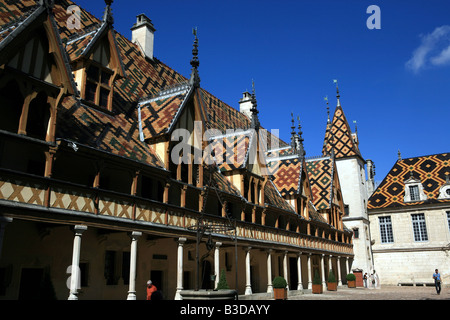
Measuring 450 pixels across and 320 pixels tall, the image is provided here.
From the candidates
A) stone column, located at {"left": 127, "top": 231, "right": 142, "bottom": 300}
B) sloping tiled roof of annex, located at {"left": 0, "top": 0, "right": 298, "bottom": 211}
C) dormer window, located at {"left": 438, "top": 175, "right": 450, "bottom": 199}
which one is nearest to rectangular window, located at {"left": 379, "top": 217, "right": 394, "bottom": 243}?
dormer window, located at {"left": 438, "top": 175, "right": 450, "bottom": 199}

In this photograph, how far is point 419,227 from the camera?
150 feet

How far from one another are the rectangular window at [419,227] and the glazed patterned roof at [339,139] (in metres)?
9.59

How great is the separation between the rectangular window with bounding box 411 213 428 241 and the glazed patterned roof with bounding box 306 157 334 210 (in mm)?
12547

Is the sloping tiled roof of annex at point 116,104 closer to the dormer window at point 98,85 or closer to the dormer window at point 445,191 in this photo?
the dormer window at point 98,85

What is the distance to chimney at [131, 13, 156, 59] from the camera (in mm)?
27188

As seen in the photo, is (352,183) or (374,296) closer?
(374,296)

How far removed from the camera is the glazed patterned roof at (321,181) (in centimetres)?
3950

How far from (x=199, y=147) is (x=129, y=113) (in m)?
3.82

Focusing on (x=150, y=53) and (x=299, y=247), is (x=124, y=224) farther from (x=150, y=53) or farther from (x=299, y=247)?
(x=299, y=247)

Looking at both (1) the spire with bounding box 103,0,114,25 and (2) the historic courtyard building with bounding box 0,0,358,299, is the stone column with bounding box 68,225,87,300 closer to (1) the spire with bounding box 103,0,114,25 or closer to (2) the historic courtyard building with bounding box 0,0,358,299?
(2) the historic courtyard building with bounding box 0,0,358,299

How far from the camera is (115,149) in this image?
15898 mm

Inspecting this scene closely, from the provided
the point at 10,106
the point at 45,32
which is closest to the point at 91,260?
the point at 10,106

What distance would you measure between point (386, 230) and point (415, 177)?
7290 mm

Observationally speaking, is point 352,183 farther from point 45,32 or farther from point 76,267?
point 45,32
